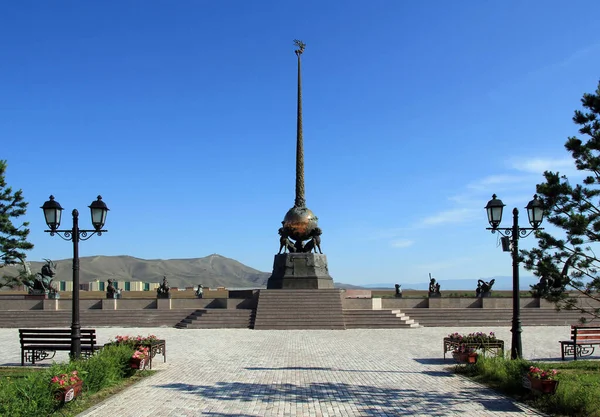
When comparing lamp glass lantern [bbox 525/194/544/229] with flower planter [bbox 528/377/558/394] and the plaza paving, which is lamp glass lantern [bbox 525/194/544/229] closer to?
the plaza paving

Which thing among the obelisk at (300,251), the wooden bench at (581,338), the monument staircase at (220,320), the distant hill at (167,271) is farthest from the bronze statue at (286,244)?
the distant hill at (167,271)

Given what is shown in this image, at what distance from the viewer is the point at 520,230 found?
12.9m

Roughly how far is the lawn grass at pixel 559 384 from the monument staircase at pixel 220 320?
570 inches

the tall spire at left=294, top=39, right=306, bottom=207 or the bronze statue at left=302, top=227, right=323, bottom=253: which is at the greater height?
the tall spire at left=294, top=39, right=306, bottom=207

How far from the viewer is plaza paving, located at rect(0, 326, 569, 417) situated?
924 cm

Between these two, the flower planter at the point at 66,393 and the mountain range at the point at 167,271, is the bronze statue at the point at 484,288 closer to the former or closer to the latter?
the flower planter at the point at 66,393

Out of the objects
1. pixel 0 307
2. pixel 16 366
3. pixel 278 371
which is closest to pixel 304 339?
pixel 278 371

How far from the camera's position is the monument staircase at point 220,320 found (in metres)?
26.1

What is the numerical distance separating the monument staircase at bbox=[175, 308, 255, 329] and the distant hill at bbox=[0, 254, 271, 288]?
115 m

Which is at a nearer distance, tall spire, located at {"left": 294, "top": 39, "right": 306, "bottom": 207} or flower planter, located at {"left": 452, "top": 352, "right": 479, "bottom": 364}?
flower planter, located at {"left": 452, "top": 352, "right": 479, "bottom": 364}

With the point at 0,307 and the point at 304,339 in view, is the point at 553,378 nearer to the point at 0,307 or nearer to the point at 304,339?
the point at 304,339

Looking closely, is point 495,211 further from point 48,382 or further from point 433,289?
point 433,289

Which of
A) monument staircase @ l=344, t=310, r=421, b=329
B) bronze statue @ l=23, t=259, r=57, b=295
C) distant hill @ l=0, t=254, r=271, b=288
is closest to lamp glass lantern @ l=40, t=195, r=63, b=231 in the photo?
monument staircase @ l=344, t=310, r=421, b=329

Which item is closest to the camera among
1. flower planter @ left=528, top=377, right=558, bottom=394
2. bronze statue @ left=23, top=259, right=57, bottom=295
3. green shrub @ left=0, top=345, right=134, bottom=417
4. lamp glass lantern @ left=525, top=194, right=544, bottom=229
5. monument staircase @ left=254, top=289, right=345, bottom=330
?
green shrub @ left=0, top=345, right=134, bottom=417
